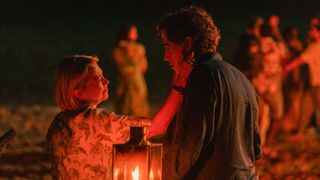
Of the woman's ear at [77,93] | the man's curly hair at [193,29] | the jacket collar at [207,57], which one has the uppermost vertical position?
the man's curly hair at [193,29]

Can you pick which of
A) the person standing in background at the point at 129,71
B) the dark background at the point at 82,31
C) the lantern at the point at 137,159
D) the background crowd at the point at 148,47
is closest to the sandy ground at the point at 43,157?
the background crowd at the point at 148,47

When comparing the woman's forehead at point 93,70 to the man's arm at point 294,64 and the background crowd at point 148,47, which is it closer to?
the background crowd at point 148,47

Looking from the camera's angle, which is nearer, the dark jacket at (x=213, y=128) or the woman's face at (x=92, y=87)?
the dark jacket at (x=213, y=128)

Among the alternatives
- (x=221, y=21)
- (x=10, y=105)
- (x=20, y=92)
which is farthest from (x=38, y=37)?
(x=10, y=105)

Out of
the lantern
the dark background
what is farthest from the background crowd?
the lantern

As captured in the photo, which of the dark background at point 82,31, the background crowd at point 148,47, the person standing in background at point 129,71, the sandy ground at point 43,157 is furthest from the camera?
the dark background at point 82,31

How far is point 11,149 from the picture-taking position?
10289 millimetres

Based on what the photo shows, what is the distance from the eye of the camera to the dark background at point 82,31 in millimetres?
19719

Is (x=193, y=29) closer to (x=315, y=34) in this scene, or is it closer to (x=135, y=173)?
(x=135, y=173)

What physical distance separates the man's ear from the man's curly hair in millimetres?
15

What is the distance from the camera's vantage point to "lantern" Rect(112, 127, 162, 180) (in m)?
3.20

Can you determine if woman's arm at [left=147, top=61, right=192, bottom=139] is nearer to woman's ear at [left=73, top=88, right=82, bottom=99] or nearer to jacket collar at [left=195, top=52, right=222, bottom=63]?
jacket collar at [left=195, top=52, right=222, bottom=63]

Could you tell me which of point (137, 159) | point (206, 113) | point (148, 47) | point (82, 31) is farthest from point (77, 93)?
point (82, 31)

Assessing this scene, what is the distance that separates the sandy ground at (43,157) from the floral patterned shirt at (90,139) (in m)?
4.83
